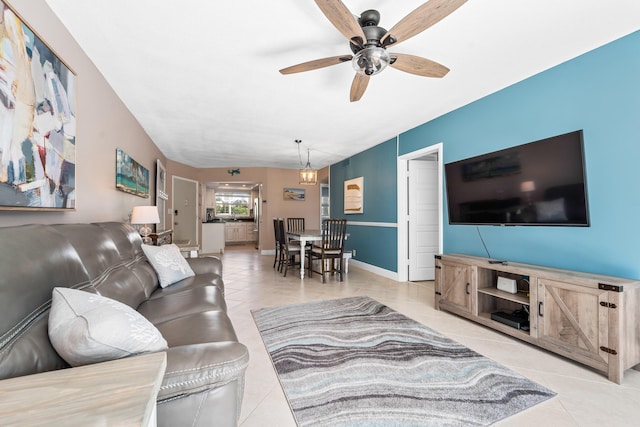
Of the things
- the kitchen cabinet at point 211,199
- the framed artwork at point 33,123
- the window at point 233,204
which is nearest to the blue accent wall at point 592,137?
the framed artwork at point 33,123

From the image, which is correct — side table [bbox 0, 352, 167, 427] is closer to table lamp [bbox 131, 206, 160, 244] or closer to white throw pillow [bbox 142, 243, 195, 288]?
white throw pillow [bbox 142, 243, 195, 288]

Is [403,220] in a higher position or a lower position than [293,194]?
lower

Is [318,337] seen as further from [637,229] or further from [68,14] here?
[68,14]

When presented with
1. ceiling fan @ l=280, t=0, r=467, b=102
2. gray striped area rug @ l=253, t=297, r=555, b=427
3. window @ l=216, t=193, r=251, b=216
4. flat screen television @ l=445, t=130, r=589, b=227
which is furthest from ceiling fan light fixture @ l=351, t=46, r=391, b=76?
window @ l=216, t=193, r=251, b=216

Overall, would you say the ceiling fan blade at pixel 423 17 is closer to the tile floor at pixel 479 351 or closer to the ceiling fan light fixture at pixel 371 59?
the ceiling fan light fixture at pixel 371 59

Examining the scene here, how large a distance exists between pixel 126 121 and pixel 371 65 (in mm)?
3161

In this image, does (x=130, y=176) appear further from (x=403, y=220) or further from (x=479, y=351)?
(x=479, y=351)

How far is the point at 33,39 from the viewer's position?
158 centimetres

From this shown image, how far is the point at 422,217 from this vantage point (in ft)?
15.3

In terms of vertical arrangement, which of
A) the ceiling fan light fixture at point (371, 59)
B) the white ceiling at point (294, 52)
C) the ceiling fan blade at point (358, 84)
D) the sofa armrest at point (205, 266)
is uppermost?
the white ceiling at point (294, 52)

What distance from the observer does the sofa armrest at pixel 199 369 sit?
0.88m

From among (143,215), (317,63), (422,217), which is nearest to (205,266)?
(143,215)

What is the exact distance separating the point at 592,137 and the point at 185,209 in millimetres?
7687

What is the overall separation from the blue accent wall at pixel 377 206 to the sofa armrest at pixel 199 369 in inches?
158
